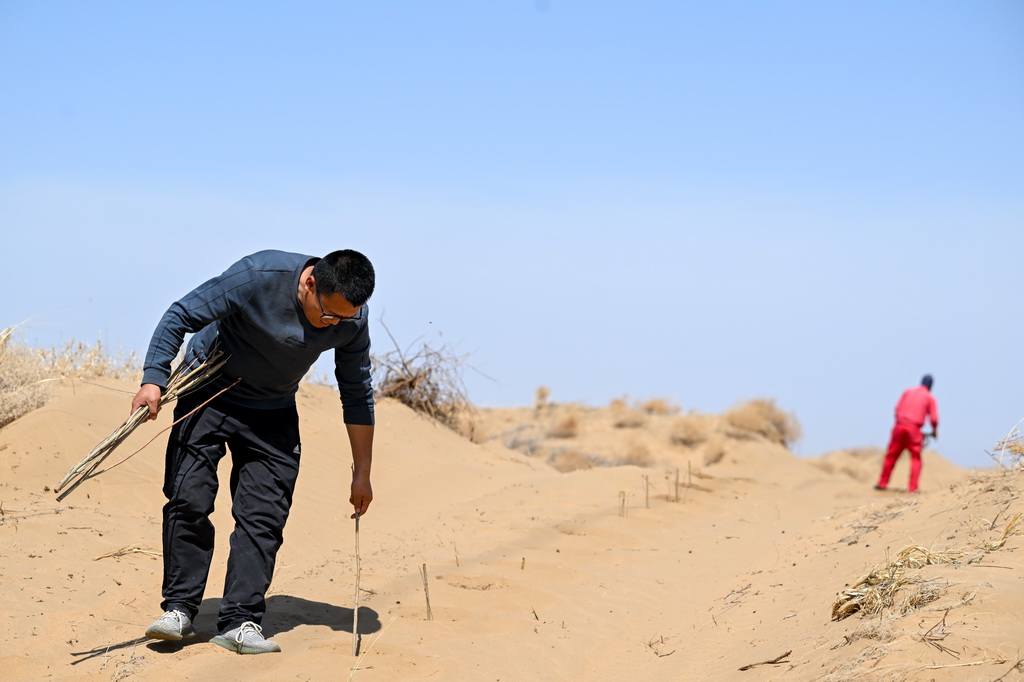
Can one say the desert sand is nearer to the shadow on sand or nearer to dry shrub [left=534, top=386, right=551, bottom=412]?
the shadow on sand

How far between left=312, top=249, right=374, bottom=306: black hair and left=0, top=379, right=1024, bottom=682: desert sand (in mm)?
1684

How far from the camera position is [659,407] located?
25.4 m

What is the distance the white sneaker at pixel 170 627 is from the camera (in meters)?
4.33

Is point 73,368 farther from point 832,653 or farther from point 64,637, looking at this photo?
point 832,653

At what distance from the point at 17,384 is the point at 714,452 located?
50.1 feet

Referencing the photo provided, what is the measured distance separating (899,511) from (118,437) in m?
5.39

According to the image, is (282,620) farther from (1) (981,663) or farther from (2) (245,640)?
(1) (981,663)

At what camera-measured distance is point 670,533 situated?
8.15 meters

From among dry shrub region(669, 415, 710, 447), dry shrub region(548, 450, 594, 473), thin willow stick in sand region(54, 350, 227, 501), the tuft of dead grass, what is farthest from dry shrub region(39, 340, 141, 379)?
dry shrub region(669, 415, 710, 447)

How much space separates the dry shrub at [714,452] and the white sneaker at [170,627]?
648 inches

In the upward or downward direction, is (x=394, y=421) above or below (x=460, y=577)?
above

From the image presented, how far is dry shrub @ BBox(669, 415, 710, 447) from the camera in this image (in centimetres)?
2212

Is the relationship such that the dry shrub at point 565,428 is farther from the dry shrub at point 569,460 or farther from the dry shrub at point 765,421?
the dry shrub at point 765,421

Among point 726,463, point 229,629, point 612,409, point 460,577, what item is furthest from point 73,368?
point 612,409
